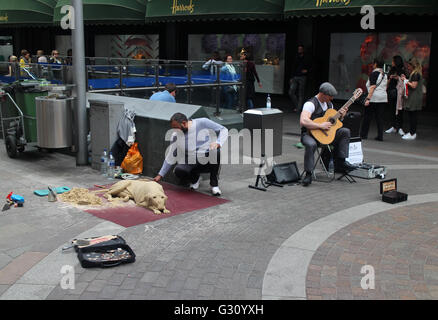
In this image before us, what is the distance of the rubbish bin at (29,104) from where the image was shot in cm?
1041

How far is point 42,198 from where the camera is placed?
25.5 ft

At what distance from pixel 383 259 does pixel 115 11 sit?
17.2m

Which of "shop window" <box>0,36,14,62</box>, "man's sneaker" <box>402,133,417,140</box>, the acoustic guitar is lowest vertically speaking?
"man's sneaker" <box>402,133,417,140</box>

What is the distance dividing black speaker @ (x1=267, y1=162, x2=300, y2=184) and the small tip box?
1.55 m

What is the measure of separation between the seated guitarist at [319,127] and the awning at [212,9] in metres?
8.06

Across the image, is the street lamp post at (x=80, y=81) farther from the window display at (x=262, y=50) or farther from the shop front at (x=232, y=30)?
the window display at (x=262, y=50)

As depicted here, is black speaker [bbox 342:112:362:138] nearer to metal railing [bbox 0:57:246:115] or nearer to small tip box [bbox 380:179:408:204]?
small tip box [bbox 380:179:408:204]

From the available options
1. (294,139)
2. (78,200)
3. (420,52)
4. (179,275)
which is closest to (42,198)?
(78,200)

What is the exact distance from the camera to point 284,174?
8.85 meters

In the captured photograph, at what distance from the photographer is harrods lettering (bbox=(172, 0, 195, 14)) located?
1784 centimetres

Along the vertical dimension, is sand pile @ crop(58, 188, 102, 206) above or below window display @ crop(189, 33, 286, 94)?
below

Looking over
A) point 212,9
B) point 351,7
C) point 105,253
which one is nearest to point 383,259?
point 105,253

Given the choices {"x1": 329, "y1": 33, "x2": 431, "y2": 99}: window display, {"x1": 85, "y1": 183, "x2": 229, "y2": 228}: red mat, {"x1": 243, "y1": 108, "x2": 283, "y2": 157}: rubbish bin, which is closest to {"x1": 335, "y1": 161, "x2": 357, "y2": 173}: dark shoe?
{"x1": 243, "y1": 108, "x2": 283, "y2": 157}: rubbish bin

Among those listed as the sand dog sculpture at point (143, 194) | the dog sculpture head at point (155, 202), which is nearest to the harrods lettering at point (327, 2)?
the sand dog sculpture at point (143, 194)
